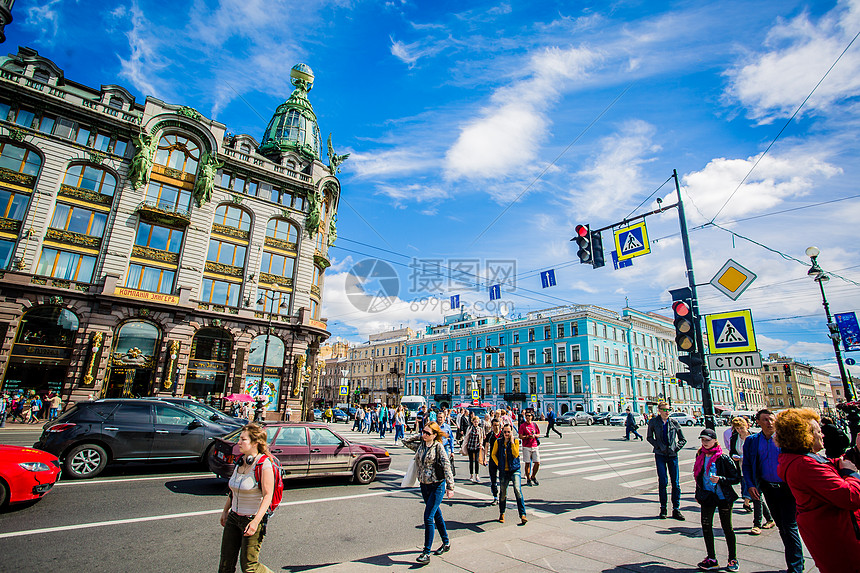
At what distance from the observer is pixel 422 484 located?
577 cm

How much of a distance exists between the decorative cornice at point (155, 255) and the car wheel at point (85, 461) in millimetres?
22683

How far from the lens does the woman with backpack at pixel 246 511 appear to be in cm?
375

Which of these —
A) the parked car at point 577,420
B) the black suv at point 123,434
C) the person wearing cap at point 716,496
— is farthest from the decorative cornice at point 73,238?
the parked car at point 577,420

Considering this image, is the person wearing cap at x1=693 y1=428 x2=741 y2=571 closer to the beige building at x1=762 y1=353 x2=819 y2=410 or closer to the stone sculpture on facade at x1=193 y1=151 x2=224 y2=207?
the stone sculpture on facade at x1=193 y1=151 x2=224 y2=207

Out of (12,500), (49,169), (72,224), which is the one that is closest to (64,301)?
(72,224)

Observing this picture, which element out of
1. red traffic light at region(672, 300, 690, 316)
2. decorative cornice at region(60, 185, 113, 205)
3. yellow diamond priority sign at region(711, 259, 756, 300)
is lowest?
red traffic light at region(672, 300, 690, 316)

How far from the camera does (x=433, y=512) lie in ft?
18.1

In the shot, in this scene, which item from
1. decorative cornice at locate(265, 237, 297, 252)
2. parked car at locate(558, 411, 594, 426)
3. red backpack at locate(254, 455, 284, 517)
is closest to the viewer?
red backpack at locate(254, 455, 284, 517)

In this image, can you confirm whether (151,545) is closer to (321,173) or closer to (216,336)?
(216,336)

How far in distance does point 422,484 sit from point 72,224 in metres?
31.5

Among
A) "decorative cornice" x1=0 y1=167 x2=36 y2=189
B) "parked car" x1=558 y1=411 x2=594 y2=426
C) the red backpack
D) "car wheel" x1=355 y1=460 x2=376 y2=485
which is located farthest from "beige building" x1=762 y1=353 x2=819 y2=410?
"decorative cornice" x1=0 y1=167 x2=36 y2=189

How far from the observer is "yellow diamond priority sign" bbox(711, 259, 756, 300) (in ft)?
27.4

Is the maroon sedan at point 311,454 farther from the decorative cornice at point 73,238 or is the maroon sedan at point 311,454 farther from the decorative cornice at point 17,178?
the decorative cornice at point 17,178

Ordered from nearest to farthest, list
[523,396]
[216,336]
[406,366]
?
[216,336], [523,396], [406,366]
